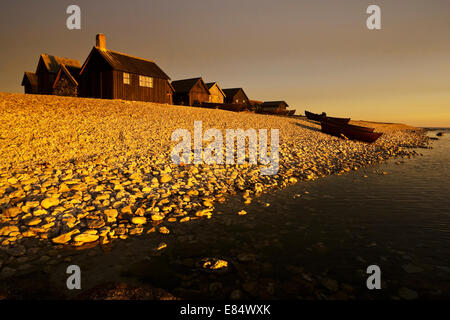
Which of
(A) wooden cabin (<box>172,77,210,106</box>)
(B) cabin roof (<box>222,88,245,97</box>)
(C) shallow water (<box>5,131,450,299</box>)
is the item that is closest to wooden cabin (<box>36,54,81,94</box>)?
(A) wooden cabin (<box>172,77,210,106</box>)

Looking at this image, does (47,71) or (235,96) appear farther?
(235,96)

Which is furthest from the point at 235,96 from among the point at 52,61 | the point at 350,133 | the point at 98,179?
the point at 98,179

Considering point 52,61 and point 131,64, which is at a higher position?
point 52,61

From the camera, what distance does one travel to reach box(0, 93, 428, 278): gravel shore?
4.65 metres

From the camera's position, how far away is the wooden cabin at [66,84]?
27828mm

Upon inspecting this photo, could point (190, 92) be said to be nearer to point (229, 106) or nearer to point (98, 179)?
point (229, 106)

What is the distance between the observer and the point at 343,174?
10383mm

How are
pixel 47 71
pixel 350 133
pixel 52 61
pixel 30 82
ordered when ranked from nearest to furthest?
1. pixel 350 133
2. pixel 47 71
3. pixel 52 61
4. pixel 30 82

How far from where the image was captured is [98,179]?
6.80 metres

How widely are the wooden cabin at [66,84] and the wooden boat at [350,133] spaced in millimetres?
28167

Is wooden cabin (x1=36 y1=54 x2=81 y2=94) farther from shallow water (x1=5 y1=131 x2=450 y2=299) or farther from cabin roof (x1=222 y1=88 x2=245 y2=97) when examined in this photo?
shallow water (x1=5 y1=131 x2=450 y2=299)

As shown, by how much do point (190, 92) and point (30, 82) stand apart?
25.1 metres
